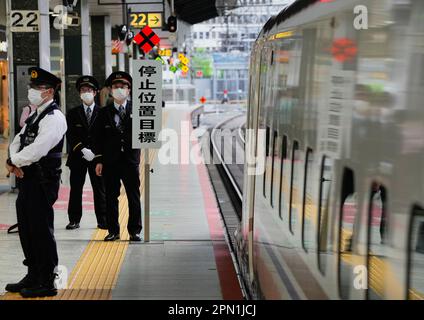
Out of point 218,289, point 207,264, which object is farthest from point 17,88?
point 218,289

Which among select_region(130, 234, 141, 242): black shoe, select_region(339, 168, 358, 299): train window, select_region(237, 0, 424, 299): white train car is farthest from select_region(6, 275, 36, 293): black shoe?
select_region(339, 168, 358, 299): train window

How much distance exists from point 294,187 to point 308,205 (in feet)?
1.39

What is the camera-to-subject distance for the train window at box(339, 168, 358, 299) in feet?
8.82

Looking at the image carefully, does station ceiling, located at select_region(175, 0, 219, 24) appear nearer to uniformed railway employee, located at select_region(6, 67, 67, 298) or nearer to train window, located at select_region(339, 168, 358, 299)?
uniformed railway employee, located at select_region(6, 67, 67, 298)

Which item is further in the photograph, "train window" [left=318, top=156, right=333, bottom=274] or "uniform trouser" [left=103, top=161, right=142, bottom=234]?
"uniform trouser" [left=103, top=161, right=142, bottom=234]

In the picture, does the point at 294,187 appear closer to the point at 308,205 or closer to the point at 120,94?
the point at 308,205

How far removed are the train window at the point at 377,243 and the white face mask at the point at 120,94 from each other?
5.78m

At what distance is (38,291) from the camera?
5.83 meters

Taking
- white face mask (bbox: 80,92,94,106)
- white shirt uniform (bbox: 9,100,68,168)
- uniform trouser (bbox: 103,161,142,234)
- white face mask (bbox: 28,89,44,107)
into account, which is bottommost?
uniform trouser (bbox: 103,161,142,234)

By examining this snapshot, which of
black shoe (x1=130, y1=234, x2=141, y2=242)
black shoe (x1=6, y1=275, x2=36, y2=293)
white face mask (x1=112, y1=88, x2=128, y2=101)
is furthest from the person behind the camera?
black shoe (x1=130, y1=234, x2=141, y2=242)

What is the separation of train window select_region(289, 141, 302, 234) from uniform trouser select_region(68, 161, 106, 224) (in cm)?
515

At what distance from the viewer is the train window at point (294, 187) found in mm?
3736
